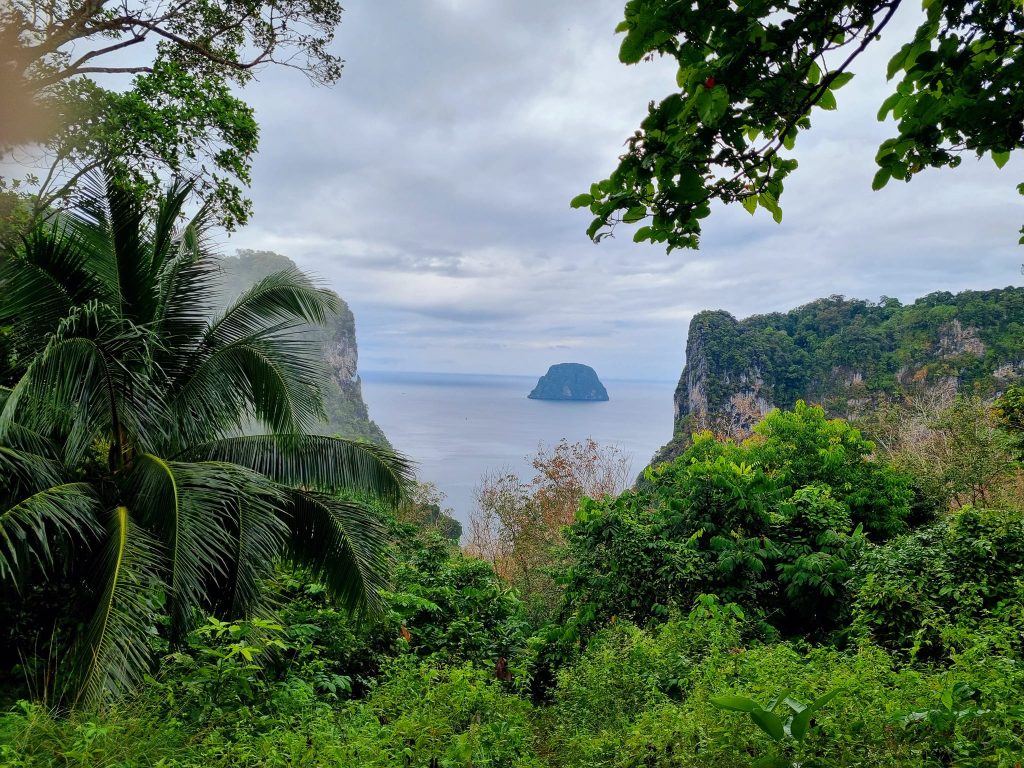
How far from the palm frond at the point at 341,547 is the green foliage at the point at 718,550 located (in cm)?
219

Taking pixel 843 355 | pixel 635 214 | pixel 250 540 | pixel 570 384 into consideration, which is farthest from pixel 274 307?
pixel 570 384

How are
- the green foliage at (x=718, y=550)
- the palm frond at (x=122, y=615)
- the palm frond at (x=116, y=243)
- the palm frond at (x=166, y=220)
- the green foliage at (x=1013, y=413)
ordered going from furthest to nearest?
the green foliage at (x=1013, y=413)
the green foliage at (x=718, y=550)
the palm frond at (x=166, y=220)
the palm frond at (x=116, y=243)
the palm frond at (x=122, y=615)

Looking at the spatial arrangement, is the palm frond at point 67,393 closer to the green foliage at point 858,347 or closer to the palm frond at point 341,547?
the palm frond at point 341,547

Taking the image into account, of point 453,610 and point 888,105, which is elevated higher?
point 888,105

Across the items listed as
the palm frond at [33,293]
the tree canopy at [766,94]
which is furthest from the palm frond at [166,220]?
the tree canopy at [766,94]

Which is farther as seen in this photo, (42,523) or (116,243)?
(116,243)

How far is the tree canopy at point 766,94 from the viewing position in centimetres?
150

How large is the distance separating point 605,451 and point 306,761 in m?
15.1

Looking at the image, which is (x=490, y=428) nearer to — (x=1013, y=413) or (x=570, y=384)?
(x=570, y=384)

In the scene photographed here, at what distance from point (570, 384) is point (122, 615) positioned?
407ft

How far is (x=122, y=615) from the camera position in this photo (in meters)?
3.33

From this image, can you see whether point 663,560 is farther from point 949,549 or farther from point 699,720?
point 699,720

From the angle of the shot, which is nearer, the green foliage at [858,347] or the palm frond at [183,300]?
the palm frond at [183,300]

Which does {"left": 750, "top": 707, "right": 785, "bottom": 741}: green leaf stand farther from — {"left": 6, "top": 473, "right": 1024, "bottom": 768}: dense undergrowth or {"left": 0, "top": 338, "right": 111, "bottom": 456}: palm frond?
{"left": 0, "top": 338, "right": 111, "bottom": 456}: palm frond
